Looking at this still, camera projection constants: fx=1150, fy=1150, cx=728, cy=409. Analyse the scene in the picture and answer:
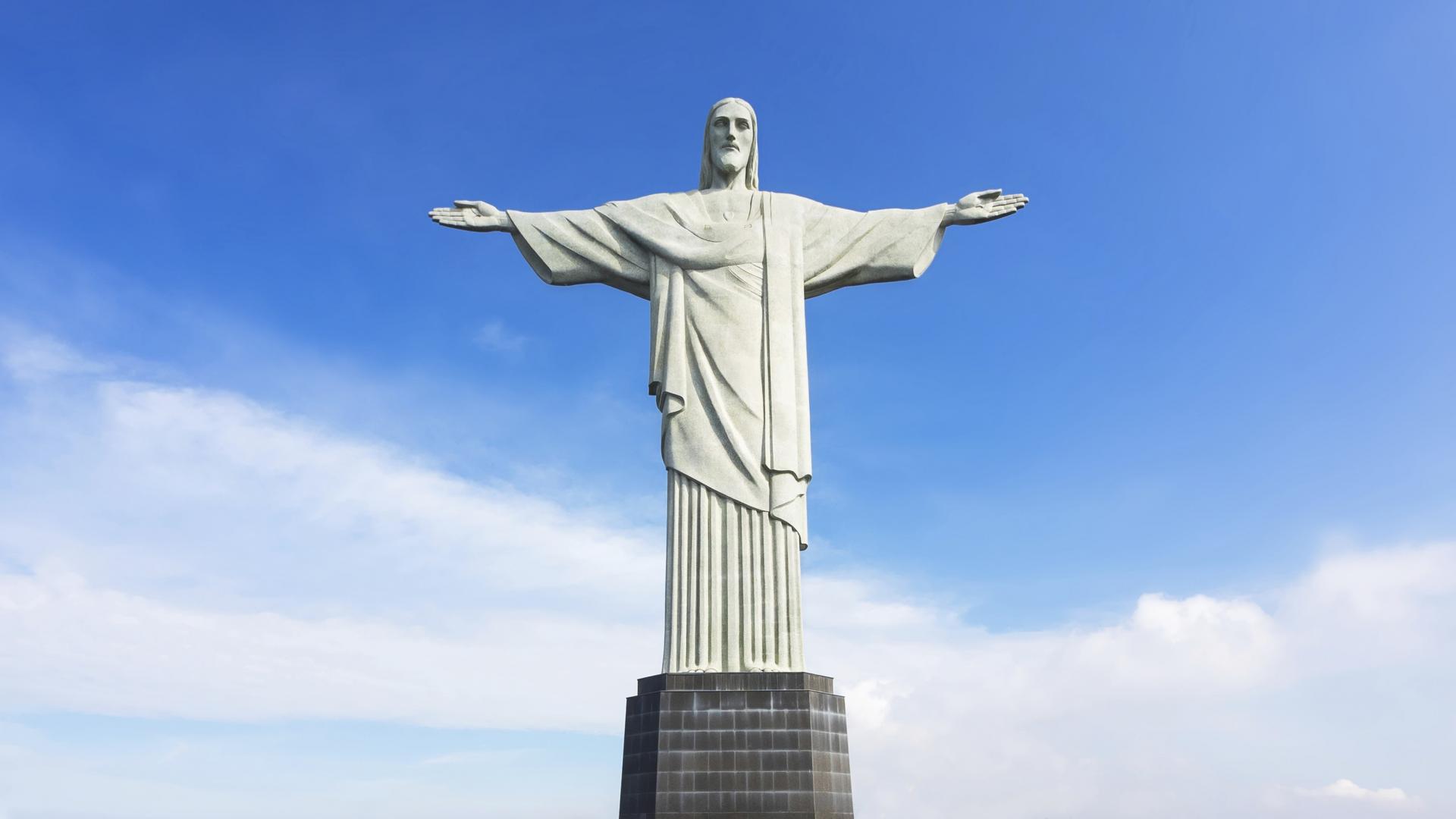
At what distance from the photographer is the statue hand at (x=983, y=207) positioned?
1324 centimetres

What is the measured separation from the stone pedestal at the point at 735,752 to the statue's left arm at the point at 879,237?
15.4ft

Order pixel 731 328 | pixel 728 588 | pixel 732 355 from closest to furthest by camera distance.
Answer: pixel 728 588, pixel 732 355, pixel 731 328

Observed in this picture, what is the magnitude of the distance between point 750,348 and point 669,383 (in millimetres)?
962

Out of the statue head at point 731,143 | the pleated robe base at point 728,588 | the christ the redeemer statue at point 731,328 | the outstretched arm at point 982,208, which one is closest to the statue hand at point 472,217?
the christ the redeemer statue at point 731,328

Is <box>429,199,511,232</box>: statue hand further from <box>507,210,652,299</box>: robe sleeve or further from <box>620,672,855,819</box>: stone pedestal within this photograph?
<box>620,672,855,819</box>: stone pedestal

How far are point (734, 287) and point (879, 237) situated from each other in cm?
192

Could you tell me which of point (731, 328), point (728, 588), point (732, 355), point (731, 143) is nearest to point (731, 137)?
point (731, 143)

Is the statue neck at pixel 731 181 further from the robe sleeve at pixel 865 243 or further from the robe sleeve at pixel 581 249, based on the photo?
the robe sleeve at pixel 581 249

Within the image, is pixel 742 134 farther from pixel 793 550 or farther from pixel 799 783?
pixel 799 783

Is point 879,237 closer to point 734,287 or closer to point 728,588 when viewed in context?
point 734,287

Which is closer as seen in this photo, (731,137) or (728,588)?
(728,588)

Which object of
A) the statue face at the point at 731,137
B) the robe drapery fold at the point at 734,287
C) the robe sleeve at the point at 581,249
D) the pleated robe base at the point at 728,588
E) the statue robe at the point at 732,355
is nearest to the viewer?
the pleated robe base at the point at 728,588

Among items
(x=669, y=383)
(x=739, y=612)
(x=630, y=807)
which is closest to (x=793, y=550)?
(x=739, y=612)

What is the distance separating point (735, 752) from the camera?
35.9ft
